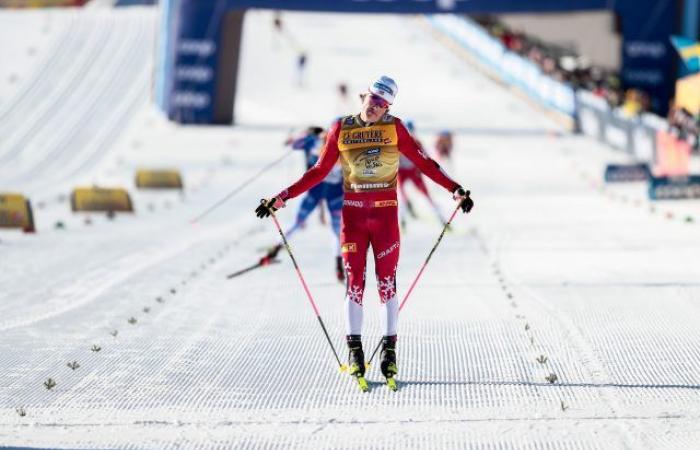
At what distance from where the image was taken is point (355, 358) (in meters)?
7.79

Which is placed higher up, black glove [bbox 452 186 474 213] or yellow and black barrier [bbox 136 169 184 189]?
black glove [bbox 452 186 474 213]

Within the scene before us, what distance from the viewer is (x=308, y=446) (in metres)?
6.19

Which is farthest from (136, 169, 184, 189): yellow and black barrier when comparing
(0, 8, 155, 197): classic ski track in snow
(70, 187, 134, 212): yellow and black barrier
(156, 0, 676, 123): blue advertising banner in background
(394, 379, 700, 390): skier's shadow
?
(394, 379, 700, 390): skier's shadow

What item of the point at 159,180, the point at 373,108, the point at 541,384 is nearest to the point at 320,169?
the point at 373,108

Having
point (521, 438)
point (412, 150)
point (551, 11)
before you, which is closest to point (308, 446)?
point (521, 438)

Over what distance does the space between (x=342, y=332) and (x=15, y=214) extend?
9.25 metres

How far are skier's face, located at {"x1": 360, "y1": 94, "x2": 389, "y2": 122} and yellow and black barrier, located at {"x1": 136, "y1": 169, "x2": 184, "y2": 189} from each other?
1740 centimetres

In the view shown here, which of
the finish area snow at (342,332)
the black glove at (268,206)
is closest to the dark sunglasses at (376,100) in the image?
the black glove at (268,206)

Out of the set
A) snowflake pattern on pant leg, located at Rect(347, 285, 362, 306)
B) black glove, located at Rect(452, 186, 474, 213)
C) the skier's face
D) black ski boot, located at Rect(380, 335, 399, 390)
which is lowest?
black ski boot, located at Rect(380, 335, 399, 390)

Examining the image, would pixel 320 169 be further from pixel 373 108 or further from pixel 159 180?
pixel 159 180

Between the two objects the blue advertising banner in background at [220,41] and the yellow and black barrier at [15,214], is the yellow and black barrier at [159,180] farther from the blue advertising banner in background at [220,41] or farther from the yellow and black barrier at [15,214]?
the blue advertising banner in background at [220,41]

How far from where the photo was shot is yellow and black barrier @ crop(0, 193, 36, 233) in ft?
57.3

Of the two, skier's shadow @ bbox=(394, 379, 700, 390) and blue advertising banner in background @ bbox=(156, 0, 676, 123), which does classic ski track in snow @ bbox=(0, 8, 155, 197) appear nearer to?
blue advertising banner in background @ bbox=(156, 0, 676, 123)

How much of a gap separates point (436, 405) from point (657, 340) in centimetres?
265
